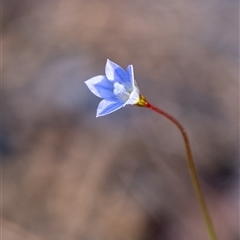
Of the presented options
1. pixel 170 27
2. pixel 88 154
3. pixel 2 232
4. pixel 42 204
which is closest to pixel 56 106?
pixel 88 154

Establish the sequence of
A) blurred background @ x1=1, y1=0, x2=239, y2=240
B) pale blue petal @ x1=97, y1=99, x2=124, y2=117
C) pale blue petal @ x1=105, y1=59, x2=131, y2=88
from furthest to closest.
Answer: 1. blurred background @ x1=1, y1=0, x2=239, y2=240
2. pale blue petal @ x1=105, y1=59, x2=131, y2=88
3. pale blue petal @ x1=97, y1=99, x2=124, y2=117

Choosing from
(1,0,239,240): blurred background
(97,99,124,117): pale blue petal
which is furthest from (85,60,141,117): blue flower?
(1,0,239,240): blurred background

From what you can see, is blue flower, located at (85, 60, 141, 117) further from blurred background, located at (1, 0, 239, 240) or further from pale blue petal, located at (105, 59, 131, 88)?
blurred background, located at (1, 0, 239, 240)

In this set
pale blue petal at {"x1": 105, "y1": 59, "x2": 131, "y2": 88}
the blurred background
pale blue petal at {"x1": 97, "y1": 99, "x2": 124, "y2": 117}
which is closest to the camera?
pale blue petal at {"x1": 97, "y1": 99, "x2": 124, "y2": 117}

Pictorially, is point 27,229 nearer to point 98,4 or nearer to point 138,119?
point 138,119

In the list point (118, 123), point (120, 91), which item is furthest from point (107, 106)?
point (118, 123)

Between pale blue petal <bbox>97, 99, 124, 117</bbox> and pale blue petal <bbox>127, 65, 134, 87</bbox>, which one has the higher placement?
pale blue petal <bbox>127, 65, 134, 87</bbox>

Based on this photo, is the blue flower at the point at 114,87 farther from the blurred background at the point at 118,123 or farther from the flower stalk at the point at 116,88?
the blurred background at the point at 118,123

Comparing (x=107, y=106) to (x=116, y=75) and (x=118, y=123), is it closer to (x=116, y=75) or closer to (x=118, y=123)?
(x=116, y=75)
